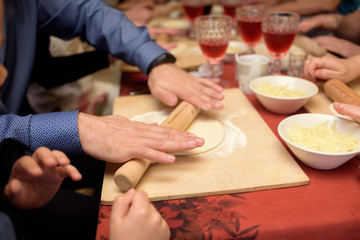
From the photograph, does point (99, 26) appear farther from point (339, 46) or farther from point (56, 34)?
point (339, 46)

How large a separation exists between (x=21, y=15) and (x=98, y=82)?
0.73 metres

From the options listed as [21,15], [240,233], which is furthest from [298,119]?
[21,15]

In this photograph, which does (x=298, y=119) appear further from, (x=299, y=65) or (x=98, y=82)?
(x=98, y=82)

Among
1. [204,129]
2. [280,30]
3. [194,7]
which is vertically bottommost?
[204,129]

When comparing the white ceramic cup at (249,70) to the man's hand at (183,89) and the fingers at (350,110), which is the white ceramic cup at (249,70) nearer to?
the man's hand at (183,89)

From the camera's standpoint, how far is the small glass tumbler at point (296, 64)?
1.31 m

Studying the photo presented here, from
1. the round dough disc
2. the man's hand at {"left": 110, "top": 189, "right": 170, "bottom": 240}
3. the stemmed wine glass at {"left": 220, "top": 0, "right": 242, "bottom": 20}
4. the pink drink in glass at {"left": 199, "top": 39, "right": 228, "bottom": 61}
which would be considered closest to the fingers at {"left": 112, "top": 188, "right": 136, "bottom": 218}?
the man's hand at {"left": 110, "top": 189, "right": 170, "bottom": 240}

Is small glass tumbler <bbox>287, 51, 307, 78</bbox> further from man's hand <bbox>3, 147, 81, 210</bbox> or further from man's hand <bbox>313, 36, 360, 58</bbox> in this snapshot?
man's hand <bbox>3, 147, 81, 210</bbox>

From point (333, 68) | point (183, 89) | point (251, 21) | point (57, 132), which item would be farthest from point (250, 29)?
point (57, 132)

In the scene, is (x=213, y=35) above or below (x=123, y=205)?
above

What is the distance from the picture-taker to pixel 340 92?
101 centimetres

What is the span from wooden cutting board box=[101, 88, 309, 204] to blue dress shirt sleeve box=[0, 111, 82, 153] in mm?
134

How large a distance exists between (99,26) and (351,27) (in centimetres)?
140

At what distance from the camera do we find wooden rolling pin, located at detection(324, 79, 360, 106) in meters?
0.94
